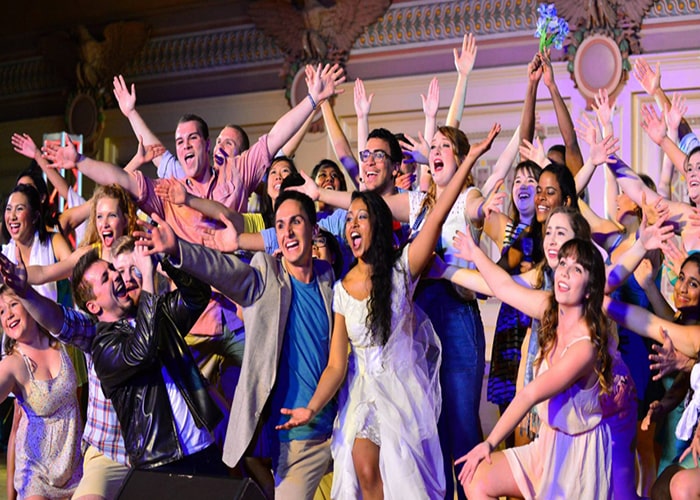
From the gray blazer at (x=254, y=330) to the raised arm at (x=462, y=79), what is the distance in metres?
1.45

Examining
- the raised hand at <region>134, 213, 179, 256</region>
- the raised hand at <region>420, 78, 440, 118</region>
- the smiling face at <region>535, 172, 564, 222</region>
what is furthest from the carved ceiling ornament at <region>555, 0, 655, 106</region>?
the raised hand at <region>134, 213, 179, 256</region>

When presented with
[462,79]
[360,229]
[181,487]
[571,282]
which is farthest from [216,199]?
[181,487]

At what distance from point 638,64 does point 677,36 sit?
257cm

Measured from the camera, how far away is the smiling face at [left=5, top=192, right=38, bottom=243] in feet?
16.5

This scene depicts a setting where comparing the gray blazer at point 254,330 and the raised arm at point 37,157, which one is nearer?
the gray blazer at point 254,330

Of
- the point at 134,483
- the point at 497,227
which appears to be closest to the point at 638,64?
the point at 497,227

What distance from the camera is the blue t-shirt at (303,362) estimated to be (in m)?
3.61

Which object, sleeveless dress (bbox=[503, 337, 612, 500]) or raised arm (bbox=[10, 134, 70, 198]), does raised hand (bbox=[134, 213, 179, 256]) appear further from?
raised arm (bbox=[10, 134, 70, 198])

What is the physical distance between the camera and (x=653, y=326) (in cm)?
364

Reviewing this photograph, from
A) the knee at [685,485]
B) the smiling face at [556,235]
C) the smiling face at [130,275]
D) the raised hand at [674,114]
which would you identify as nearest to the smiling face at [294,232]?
the smiling face at [130,275]

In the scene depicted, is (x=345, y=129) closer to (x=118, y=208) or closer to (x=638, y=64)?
(x=638, y=64)

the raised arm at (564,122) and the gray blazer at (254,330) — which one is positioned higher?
the raised arm at (564,122)

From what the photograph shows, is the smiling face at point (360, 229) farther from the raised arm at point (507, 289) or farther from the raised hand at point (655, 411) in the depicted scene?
the raised hand at point (655, 411)

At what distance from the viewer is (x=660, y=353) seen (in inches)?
140
